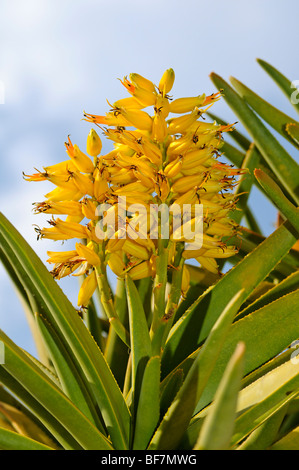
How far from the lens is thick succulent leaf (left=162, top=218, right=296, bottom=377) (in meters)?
1.00

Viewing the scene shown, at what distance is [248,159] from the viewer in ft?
4.86

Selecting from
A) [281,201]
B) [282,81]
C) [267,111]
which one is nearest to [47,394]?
[281,201]

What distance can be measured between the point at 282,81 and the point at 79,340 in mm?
1260

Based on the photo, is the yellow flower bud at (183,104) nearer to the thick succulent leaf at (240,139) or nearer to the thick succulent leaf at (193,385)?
the thick succulent leaf at (193,385)

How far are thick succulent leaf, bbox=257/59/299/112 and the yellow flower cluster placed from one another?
853mm

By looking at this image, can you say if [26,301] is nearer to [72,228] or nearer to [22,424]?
[22,424]

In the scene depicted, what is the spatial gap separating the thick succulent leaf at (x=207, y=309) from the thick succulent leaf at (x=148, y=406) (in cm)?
18

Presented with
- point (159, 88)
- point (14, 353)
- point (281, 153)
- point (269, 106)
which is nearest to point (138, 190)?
point (159, 88)

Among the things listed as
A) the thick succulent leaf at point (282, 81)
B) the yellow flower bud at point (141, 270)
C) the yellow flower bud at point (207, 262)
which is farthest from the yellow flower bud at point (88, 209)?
the thick succulent leaf at point (282, 81)

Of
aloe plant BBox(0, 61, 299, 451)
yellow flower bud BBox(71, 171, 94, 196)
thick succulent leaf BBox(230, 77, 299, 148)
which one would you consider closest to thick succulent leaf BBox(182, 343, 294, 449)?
aloe plant BBox(0, 61, 299, 451)

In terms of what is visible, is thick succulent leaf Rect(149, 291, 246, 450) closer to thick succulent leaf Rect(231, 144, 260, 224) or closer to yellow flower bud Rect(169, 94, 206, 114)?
yellow flower bud Rect(169, 94, 206, 114)

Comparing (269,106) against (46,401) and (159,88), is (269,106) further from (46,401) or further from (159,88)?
(46,401)

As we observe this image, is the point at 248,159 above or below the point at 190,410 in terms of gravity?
above

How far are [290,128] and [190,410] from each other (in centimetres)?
89
